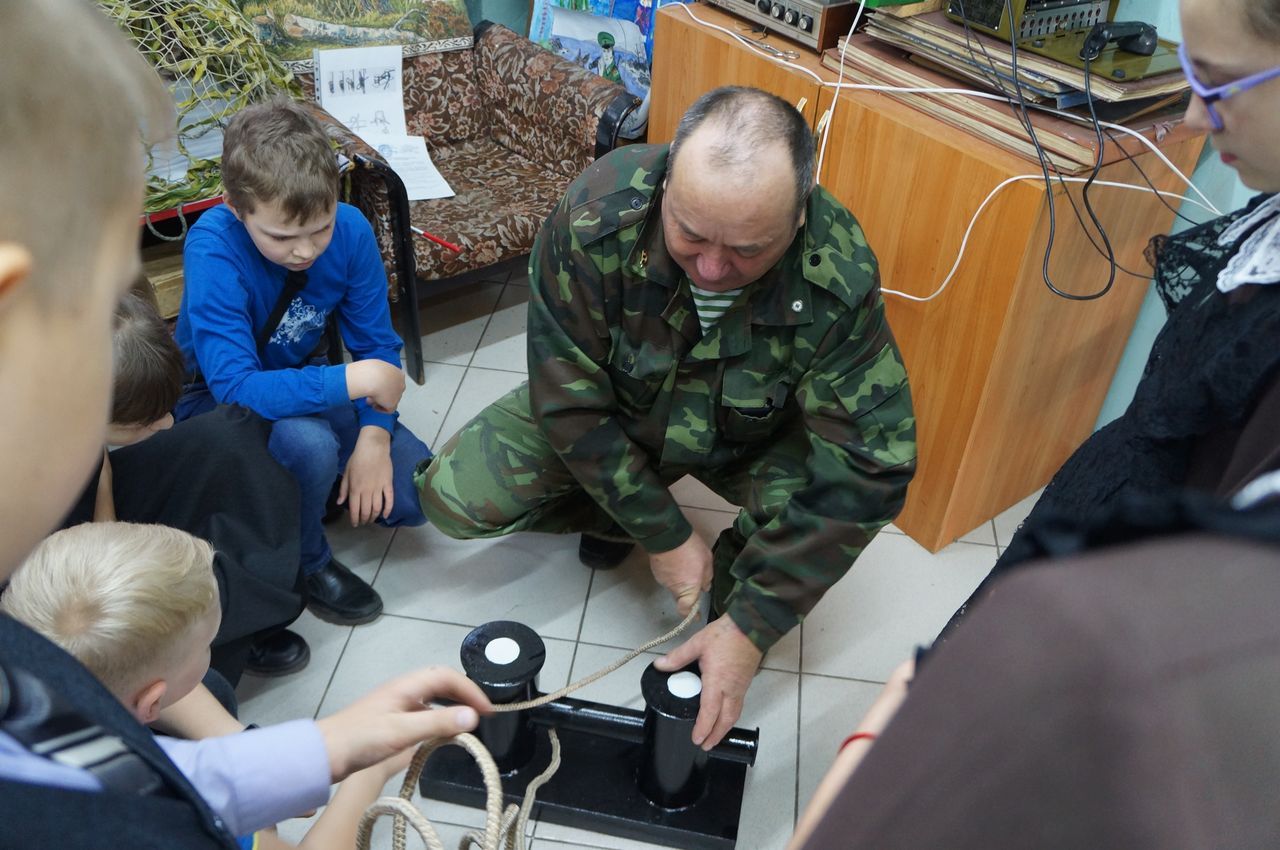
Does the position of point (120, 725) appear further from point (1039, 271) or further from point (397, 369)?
point (1039, 271)

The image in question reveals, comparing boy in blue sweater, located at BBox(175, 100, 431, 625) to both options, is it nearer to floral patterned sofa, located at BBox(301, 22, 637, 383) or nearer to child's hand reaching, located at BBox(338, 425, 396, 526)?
child's hand reaching, located at BBox(338, 425, 396, 526)

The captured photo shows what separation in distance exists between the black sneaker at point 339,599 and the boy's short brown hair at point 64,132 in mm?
1569

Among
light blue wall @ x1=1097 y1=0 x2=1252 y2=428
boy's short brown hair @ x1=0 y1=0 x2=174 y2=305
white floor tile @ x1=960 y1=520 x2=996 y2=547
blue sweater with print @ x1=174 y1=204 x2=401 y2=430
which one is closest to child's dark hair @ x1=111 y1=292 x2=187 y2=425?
blue sweater with print @ x1=174 y1=204 x2=401 y2=430

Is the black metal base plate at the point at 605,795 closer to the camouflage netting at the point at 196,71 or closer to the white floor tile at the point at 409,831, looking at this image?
the white floor tile at the point at 409,831

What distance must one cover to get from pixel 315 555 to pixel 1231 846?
70.9 inches

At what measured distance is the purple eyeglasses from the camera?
→ 0.89 m

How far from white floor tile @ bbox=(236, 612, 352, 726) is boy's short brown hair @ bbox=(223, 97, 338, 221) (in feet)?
2.66

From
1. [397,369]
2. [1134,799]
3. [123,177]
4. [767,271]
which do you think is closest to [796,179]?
[767,271]

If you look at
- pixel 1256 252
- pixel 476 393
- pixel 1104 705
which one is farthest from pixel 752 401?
pixel 1104 705

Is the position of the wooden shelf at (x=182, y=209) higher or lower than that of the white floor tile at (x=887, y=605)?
higher

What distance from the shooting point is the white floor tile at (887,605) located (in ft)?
6.39

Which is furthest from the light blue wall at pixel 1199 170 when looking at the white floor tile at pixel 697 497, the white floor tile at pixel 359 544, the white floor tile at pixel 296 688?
the white floor tile at pixel 296 688

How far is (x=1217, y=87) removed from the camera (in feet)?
3.09

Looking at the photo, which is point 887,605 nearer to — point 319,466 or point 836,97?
point 836,97
